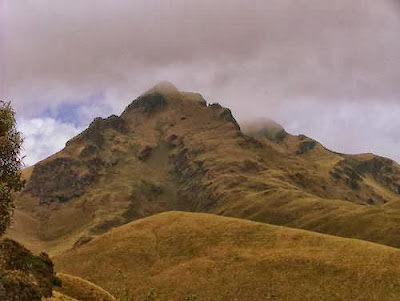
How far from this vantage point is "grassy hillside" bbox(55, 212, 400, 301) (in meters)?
94.2

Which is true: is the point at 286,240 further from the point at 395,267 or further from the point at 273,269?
the point at 395,267

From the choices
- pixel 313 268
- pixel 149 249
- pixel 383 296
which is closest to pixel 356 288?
pixel 383 296

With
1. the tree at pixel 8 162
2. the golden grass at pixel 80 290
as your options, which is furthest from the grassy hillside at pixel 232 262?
the tree at pixel 8 162

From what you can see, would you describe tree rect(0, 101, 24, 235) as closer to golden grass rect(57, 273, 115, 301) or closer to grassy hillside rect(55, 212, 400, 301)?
golden grass rect(57, 273, 115, 301)

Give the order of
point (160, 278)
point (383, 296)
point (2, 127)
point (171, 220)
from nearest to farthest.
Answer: point (2, 127) → point (383, 296) → point (160, 278) → point (171, 220)

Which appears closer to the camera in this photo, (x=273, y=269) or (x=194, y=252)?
(x=273, y=269)

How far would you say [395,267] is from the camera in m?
96.4

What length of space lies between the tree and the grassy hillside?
45.4 meters

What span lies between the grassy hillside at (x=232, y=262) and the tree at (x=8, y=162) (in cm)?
4544

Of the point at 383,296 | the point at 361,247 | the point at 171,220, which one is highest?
the point at 171,220

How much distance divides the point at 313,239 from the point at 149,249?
130 feet

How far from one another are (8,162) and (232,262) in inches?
3297

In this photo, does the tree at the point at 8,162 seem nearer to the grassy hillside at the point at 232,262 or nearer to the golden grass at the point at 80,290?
the golden grass at the point at 80,290

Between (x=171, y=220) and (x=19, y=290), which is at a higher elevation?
(x=171, y=220)
